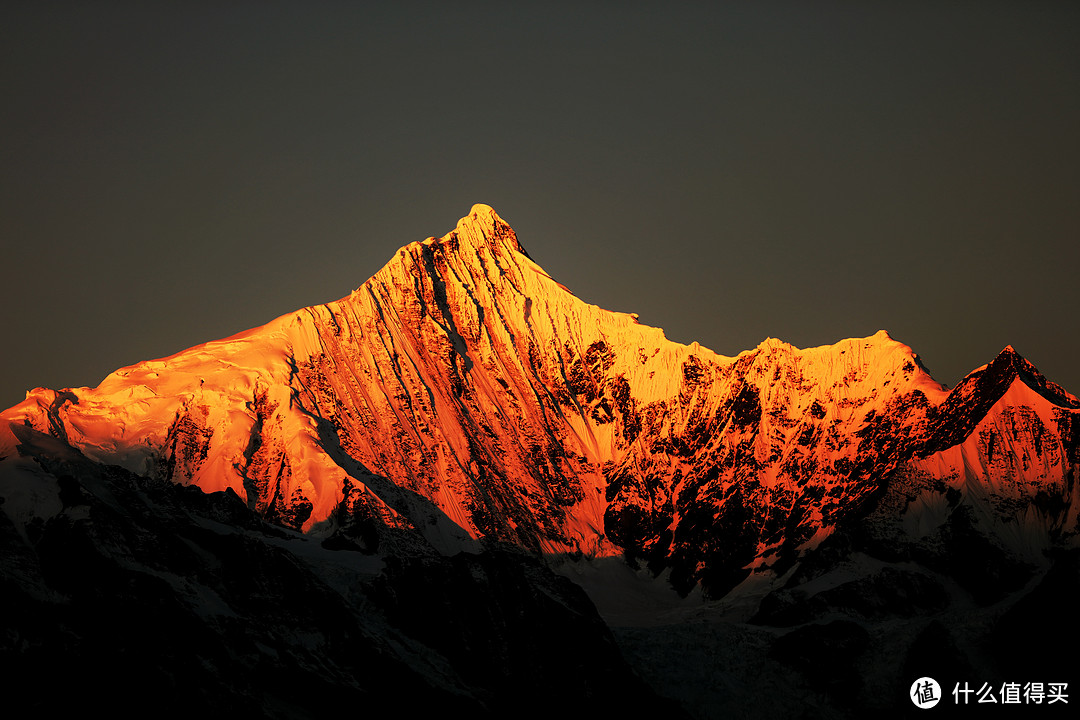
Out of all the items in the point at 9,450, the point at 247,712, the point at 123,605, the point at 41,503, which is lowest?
the point at 247,712

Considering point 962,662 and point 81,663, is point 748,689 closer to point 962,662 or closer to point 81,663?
point 962,662

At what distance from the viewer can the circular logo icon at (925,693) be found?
438 ft

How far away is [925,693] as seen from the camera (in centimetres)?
13500

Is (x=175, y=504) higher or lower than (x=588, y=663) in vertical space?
higher

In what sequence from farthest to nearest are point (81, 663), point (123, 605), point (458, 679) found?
point (458, 679) < point (123, 605) < point (81, 663)

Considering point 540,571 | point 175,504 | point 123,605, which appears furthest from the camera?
point 540,571

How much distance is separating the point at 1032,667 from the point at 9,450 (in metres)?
87.9

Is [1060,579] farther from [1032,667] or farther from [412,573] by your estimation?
[412,573]

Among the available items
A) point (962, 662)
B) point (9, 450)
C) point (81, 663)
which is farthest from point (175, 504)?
point (962, 662)

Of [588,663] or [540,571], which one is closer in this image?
[588,663]

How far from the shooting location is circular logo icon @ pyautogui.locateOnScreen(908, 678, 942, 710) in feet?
438

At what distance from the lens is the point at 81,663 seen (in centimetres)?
10188

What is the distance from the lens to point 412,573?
139875 millimetres

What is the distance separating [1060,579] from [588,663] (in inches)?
1620
